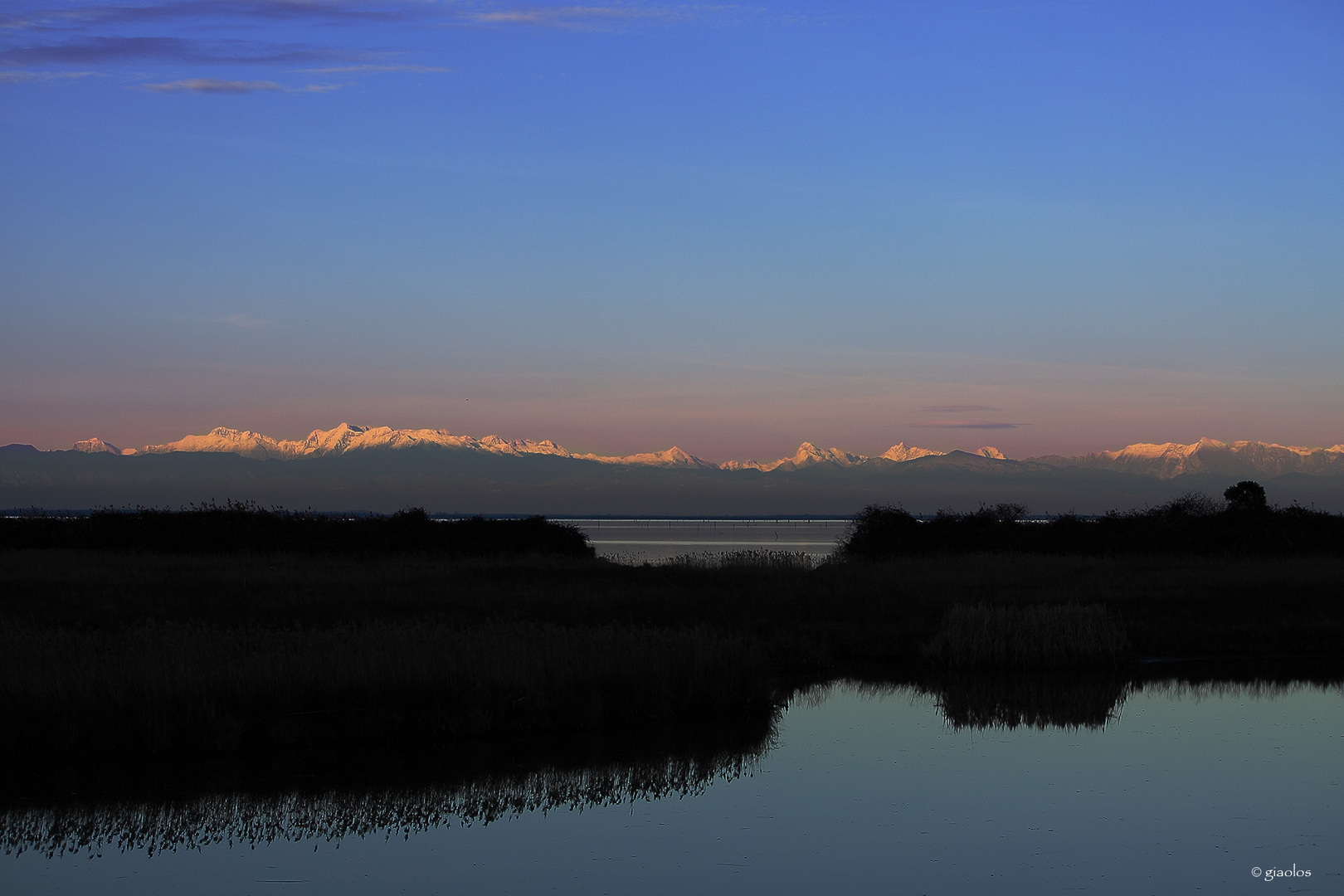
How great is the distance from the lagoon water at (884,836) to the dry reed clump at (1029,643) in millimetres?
5404

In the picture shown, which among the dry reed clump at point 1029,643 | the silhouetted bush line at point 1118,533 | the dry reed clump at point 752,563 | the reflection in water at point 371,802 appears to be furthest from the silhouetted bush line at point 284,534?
the reflection in water at point 371,802

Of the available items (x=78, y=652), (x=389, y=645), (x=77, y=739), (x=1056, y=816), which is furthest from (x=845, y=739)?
(x=78, y=652)

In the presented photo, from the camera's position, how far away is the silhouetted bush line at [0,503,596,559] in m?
42.8

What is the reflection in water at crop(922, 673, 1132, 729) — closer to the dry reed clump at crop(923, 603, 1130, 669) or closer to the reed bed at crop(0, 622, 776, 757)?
the dry reed clump at crop(923, 603, 1130, 669)

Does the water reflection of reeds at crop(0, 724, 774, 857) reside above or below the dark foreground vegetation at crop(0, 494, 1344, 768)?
below

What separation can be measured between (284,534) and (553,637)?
28841 millimetres

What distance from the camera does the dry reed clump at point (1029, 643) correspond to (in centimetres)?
2050

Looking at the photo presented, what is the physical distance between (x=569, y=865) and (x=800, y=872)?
204cm

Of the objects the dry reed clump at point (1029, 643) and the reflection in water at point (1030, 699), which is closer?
the reflection in water at point (1030, 699)

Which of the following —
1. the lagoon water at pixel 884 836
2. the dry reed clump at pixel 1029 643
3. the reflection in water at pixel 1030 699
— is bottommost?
the reflection in water at pixel 1030 699

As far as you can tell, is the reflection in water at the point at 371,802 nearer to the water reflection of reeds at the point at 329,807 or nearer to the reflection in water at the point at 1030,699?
the water reflection of reeds at the point at 329,807

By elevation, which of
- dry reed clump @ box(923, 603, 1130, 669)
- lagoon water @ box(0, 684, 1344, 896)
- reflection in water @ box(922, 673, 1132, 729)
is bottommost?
reflection in water @ box(922, 673, 1132, 729)

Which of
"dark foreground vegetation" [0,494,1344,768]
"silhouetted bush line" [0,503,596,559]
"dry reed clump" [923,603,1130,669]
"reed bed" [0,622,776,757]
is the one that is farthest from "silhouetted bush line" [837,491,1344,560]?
"reed bed" [0,622,776,757]

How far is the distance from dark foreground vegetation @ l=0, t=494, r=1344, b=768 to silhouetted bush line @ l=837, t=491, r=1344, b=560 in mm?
1326
